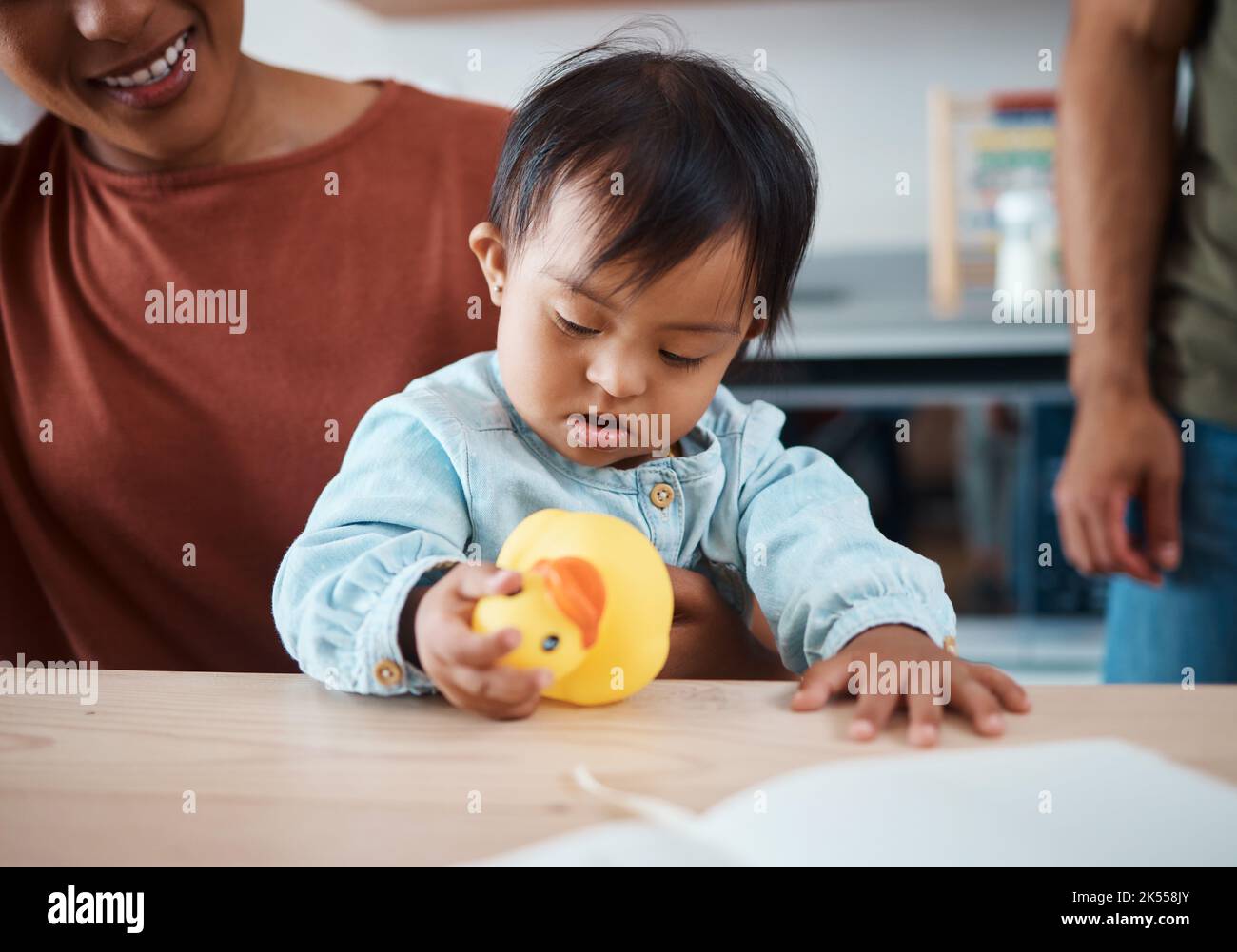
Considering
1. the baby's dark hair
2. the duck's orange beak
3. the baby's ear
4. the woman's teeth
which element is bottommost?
the duck's orange beak

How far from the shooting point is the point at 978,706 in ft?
1.90

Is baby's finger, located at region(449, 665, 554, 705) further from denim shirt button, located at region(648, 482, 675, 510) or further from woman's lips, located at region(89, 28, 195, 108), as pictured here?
woman's lips, located at region(89, 28, 195, 108)

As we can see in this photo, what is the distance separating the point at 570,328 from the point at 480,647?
255 mm

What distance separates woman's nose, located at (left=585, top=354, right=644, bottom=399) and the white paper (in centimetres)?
28

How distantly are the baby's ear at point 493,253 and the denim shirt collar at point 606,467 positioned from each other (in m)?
0.05

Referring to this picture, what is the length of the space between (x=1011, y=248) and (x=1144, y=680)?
1.60 meters

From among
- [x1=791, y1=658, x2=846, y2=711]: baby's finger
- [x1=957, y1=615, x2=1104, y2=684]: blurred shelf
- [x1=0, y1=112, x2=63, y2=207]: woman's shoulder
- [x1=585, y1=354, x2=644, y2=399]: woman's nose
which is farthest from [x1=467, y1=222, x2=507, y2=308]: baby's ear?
[x1=957, y1=615, x2=1104, y2=684]: blurred shelf

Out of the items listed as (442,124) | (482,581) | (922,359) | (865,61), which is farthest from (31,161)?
(865,61)

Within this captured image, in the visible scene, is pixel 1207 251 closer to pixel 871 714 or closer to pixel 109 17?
pixel 871 714

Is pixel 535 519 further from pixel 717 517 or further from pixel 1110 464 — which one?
pixel 1110 464

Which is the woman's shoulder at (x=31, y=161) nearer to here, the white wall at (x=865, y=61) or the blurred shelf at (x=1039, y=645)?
the white wall at (x=865, y=61)

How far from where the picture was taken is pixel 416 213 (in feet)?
3.59

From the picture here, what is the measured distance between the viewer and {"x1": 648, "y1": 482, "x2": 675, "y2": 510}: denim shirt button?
813 millimetres
